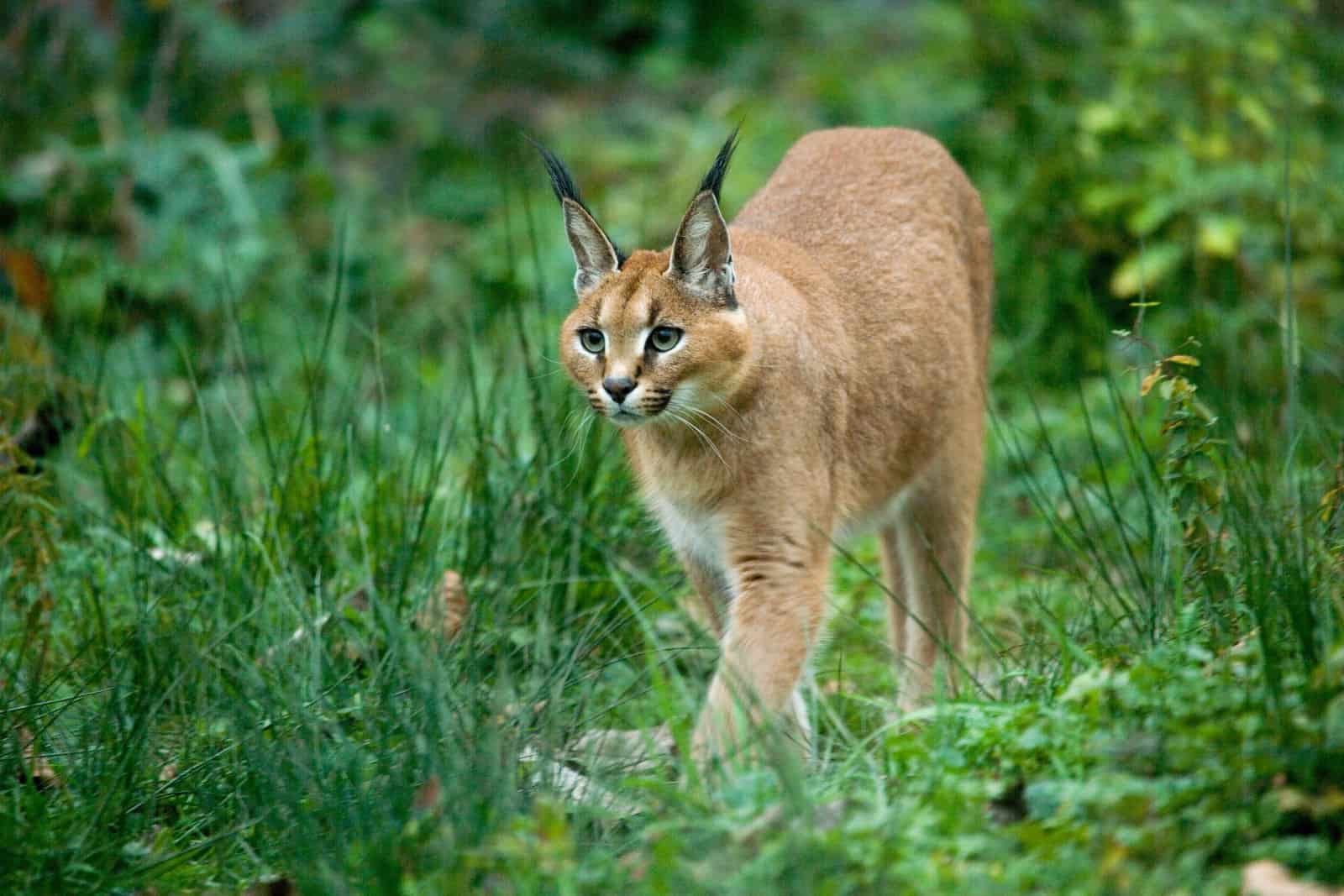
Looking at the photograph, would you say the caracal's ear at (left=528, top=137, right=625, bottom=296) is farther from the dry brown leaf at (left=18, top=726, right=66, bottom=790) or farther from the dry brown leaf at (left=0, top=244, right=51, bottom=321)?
the dry brown leaf at (left=0, top=244, right=51, bottom=321)

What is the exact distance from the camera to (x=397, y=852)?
125 inches

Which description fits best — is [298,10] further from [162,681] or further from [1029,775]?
[1029,775]

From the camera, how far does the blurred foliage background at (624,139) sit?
24.5 ft

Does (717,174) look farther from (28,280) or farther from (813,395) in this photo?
(28,280)

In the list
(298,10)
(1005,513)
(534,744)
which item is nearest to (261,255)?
(298,10)

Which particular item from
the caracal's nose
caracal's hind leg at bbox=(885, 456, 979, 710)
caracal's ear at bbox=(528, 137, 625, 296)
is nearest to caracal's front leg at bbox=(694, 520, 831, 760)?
the caracal's nose

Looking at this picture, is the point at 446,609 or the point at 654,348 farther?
the point at 446,609

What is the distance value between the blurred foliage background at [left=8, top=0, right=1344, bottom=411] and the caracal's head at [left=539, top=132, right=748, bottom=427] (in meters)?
1.07

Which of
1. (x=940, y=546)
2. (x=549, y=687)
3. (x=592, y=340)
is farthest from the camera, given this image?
(x=940, y=546)

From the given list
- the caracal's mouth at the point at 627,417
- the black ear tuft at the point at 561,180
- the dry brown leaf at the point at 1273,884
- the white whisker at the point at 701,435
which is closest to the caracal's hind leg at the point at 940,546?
the white whisker at the point at 701,435

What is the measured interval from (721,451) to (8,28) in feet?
22.0

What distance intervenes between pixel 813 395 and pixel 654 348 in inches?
23.3

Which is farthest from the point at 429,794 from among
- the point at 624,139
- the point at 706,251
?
the point at 624,139

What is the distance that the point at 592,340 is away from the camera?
167 inches
